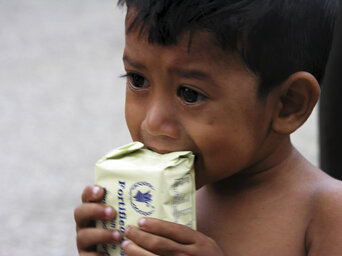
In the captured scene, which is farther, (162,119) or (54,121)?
(54,121)

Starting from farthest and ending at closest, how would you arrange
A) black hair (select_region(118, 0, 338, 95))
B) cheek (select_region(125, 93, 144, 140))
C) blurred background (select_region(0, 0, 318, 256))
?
blurred background (select_region(0, 0, 318, 256)) → cheek (select_region(125, 93, 144, 140)) → black hair (select_region(118, 0, 338, 95))

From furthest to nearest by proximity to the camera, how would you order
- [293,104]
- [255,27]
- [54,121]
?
[54,121] < [293,104] < [255,27]

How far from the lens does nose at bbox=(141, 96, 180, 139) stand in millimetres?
1092

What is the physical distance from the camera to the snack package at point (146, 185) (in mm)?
1063

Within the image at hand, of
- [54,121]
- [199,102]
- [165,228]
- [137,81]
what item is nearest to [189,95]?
[199,102]

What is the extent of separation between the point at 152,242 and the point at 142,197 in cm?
8

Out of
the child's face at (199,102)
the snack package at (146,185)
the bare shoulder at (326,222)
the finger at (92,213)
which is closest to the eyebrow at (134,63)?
the child's face at (199,102)

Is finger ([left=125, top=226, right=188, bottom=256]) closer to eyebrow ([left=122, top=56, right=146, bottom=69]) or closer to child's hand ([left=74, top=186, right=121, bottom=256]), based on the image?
child's hand ([left=74, top=186, right=121, bottom=256])

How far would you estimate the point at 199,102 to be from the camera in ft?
3.60

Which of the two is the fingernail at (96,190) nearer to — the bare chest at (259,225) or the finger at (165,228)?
the finger at (165,228)

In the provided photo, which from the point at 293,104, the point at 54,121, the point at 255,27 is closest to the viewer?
the point at 255,27

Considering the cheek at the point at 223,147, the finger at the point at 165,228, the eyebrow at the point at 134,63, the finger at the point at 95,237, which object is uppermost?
the eyebrow at the point at 134,63

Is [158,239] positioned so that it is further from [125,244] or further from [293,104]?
[293,104]

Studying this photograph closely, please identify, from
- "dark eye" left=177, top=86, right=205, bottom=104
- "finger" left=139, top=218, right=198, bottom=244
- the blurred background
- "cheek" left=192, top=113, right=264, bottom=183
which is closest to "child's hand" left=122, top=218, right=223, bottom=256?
"finger" left=139, top=218, right=198, bottom=244
